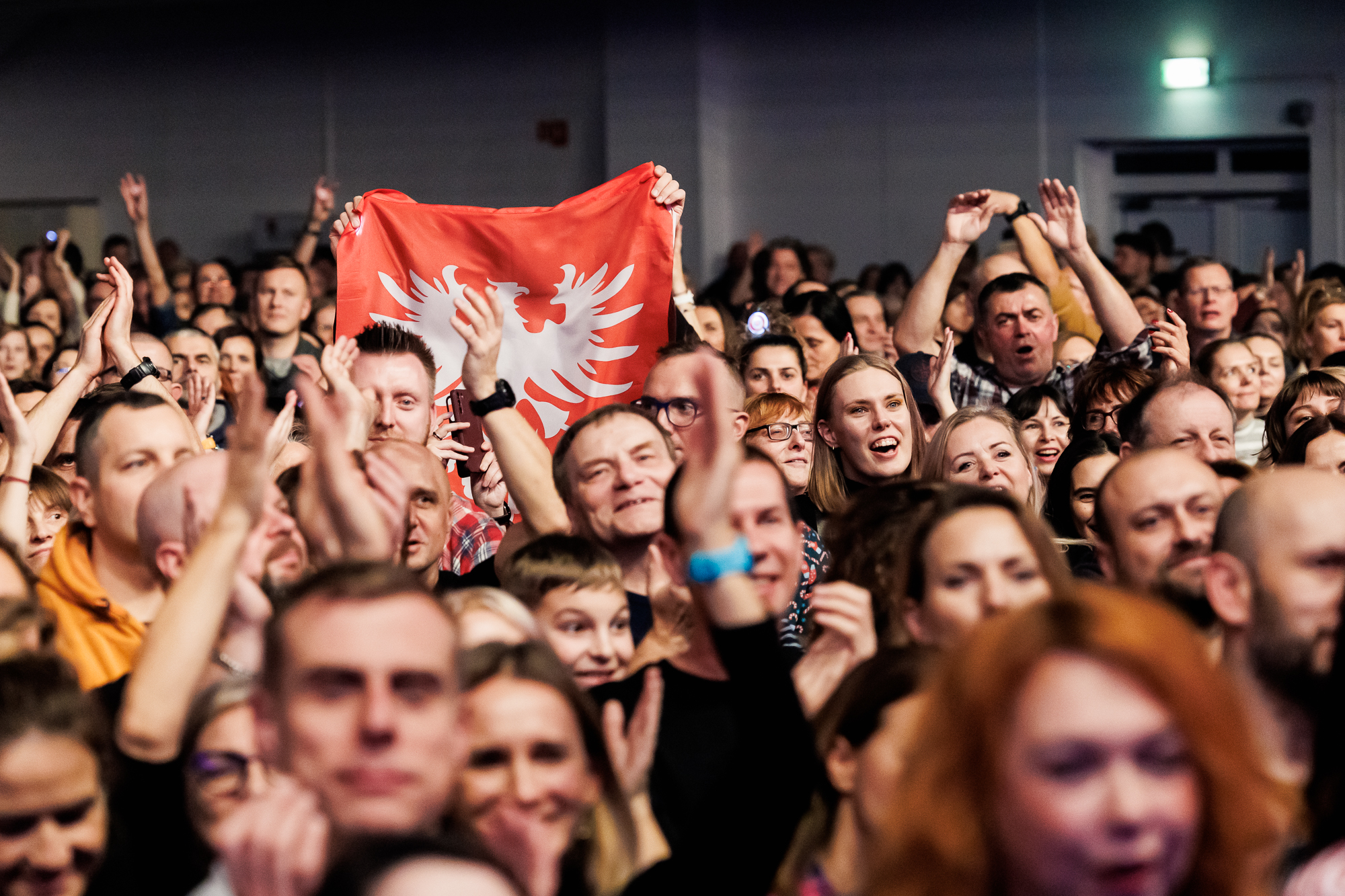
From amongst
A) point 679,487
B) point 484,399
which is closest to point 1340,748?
point 679,487

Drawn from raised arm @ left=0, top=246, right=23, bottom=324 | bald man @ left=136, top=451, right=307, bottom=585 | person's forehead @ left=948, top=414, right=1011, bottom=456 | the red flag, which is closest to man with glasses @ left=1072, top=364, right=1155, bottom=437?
person's forehead @ left=948, top=414, right=1011, bottom=456

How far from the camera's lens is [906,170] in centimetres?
1273

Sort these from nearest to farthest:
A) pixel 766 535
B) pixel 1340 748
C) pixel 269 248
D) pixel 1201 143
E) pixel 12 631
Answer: pixel 1340 748
pixel 12 631
pixel 766 535
pixel 1201 143
pixel 269 248

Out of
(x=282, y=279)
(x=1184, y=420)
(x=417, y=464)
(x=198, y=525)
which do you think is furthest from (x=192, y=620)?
(x=282, y=279)

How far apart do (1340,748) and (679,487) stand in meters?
0.94

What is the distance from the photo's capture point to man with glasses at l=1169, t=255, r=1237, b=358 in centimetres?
732

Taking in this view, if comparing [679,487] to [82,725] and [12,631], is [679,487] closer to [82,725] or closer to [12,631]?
[82,725]

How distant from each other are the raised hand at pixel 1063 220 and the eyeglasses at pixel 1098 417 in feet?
2.52

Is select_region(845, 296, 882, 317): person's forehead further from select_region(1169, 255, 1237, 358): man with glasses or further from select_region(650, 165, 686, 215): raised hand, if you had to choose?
select_region(650, 165, 686, 215): raised hand

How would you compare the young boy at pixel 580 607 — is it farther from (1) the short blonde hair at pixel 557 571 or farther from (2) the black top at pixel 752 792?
(2) the black top at pixel 752 792

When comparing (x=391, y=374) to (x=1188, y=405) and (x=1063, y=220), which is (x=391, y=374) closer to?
(x=1188, y=405)

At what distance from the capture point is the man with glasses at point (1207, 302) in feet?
24.0

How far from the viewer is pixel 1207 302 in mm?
7324

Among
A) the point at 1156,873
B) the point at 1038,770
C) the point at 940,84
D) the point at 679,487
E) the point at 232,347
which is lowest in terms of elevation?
the point at 1156,873
